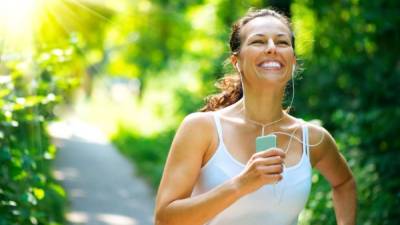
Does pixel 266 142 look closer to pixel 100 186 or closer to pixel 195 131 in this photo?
pixel 195 131

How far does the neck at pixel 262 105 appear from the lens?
9.53 ft

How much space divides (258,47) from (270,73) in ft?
0.41

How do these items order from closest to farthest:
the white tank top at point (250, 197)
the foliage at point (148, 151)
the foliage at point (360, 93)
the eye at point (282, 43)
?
1. the white tank top at point (250, 197)
2. the eye at point (282, 43)
3. the foliage at point (360, 93)
4. the foliage at point (148, 151)

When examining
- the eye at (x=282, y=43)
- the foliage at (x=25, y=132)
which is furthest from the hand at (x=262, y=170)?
the foliage at (x=25, y=132)

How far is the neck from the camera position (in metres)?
2.91

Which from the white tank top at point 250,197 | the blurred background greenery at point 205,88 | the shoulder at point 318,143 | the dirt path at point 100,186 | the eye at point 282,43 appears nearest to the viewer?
the white tank top at point 250,197

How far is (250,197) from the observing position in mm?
2725

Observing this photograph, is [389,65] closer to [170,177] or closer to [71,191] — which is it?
[71,191]

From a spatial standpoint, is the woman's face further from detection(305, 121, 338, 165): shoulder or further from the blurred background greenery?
the blurred background greenery

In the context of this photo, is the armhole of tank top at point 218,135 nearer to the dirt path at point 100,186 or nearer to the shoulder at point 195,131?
the shoulder at point 195,131

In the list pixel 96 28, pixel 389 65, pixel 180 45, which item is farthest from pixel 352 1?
pixel 180 45

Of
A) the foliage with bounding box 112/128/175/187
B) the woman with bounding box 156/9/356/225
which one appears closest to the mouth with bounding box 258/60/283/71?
the woman with bounding box 156/9/356/225

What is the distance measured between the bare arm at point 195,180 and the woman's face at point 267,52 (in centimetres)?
28

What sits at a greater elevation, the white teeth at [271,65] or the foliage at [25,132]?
the foliage at [25,132]
